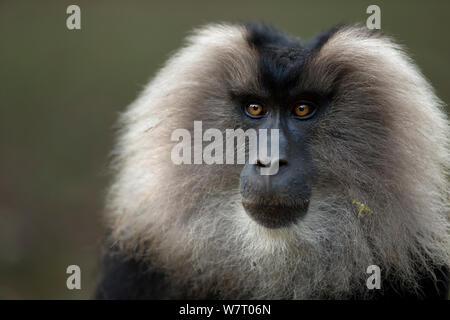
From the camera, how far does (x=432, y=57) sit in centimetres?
862

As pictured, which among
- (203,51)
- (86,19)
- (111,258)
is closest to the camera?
(203,51)

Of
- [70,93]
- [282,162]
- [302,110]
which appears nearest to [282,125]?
[302,110]

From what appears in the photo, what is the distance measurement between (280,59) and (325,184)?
809 millimetres

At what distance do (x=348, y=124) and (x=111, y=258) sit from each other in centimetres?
203

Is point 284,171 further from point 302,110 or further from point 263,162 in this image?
point 302,110

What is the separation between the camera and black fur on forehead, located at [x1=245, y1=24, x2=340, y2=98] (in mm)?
3719

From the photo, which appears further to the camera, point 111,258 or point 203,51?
point 111,258

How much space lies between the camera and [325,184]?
3633 mm

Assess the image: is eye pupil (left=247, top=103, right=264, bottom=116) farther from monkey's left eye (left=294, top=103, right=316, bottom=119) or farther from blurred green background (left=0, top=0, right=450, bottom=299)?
blurred green background (left=0, top=0, right=450, bottom=299)

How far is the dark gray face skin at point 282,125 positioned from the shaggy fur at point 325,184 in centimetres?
6

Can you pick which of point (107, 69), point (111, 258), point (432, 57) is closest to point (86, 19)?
point (107, 69)

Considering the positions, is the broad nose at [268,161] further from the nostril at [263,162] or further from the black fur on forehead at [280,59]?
the black fur on forehead at [280,59]

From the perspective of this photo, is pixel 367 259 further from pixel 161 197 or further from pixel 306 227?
pixel 161 197
